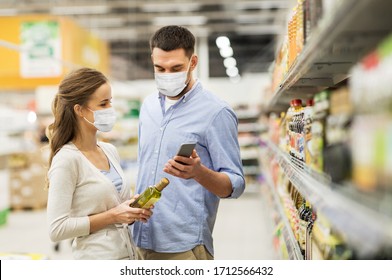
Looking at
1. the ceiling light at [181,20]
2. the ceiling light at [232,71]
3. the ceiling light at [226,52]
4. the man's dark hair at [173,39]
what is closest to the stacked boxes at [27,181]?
the ceiling light at [181,20]

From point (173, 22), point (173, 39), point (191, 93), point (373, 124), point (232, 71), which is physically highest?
point (173, 22)

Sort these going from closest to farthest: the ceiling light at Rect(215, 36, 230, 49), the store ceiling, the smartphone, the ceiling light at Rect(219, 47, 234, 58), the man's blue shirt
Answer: the smartphone, the man's blue shirt, the store ceiling, the ceiling light at Rect(215, 36, 230, 49), the ceiling light at Rect(219, 47, 234, 58)

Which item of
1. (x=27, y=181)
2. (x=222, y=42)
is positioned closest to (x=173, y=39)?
(x=27, y=181)

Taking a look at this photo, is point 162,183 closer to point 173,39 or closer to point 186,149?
point 186,149

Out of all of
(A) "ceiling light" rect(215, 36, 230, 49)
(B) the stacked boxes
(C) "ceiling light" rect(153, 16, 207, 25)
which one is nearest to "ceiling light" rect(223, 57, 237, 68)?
(A) "ceiling light" rect(215, 36, 230, 49)

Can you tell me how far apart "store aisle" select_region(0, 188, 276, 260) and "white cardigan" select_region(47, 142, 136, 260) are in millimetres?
2283

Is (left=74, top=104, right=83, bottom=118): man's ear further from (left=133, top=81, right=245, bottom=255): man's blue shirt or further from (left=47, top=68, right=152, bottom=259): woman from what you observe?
(left=133, top=81, right=245, bottom=255): man's blue shirt

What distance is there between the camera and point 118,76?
18.2 m

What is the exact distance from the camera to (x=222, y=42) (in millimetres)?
15953

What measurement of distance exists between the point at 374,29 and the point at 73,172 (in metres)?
1.28

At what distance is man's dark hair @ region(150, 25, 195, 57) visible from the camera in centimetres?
239

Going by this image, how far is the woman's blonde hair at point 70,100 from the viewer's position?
2305mm

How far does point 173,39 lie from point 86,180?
726 mm
